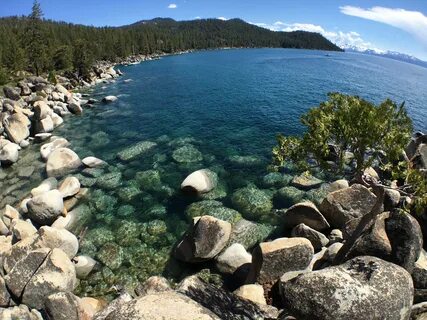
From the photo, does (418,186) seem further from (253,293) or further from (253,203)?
(253,203)

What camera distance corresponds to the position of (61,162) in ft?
126

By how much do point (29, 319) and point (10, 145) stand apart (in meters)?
30.1

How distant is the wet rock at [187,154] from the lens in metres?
40.9

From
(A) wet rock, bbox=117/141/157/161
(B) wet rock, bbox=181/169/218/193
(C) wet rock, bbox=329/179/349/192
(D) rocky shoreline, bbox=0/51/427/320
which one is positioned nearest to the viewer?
(D) rocky shoreline, bbox=0/51/427/320

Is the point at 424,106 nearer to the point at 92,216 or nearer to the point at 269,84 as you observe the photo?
Result: the point at 269,84

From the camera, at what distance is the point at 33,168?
3950cm

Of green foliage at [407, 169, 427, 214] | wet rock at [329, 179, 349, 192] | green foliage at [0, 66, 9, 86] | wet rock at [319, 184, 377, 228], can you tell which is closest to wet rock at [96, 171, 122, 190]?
wet rock at [319, 184, 377, 228]

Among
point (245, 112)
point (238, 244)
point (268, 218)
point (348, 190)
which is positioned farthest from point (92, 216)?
point (245, 112)

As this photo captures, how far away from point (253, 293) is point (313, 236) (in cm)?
798

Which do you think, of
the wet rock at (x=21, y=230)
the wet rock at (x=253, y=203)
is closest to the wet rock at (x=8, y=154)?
the wet rock at (x=21, y=230)

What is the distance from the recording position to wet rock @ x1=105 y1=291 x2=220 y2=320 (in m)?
13.7

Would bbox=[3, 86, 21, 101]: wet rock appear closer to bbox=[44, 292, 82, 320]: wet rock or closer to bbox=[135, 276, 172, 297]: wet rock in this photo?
bbox=[44, 292, 82, 320]: wet rock

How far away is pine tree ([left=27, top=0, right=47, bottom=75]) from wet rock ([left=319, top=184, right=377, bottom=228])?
87.1 metres

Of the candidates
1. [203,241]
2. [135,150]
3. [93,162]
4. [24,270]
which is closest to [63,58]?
[135,150]
